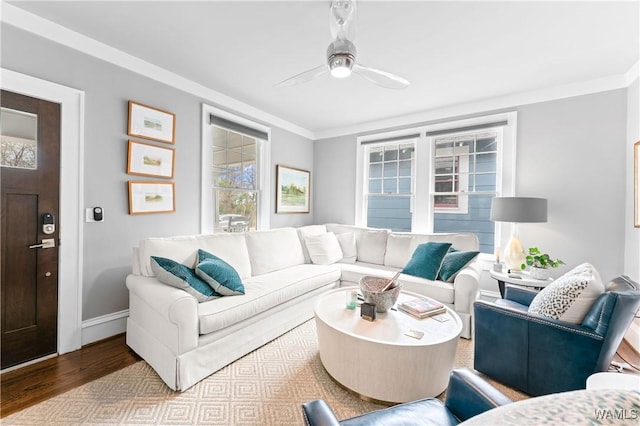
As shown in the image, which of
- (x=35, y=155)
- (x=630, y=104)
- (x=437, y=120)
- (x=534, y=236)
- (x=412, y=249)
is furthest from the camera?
(x=437, y=120)

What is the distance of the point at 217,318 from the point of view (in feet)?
6.51

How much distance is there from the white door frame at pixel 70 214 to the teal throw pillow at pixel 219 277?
3.45 feet

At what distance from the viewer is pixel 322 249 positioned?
3.72m

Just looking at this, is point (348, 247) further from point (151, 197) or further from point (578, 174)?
point (578, 174)

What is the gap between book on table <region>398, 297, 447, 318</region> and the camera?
208 cm

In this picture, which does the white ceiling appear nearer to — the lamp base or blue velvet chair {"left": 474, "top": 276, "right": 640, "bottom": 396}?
the lamp base

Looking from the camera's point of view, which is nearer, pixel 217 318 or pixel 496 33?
pixel 217 318

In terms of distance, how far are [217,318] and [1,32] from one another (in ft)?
8.54

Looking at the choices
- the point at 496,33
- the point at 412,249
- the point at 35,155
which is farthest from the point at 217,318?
the point at 496,33

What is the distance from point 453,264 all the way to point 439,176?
1620mm

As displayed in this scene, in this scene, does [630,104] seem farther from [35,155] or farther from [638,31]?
[35,155]

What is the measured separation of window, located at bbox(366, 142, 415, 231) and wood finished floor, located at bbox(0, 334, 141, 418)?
3684 millimetres

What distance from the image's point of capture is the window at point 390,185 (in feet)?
14.4

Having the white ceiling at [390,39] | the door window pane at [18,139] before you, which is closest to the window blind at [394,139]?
the white ceiling at [390,39]
